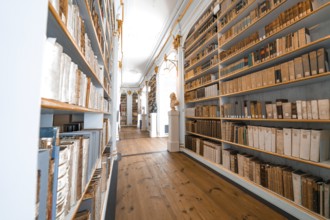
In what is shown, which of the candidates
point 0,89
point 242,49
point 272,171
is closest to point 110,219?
point 0,89

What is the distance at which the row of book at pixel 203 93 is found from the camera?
274cm

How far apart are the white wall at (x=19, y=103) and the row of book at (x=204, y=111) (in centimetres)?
268

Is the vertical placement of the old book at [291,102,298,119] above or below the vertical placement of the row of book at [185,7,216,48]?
below

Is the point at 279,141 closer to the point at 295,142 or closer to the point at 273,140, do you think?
the point at 273,140

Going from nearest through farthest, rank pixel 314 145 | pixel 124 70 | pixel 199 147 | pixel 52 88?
1. pixel 52 88
2. pixel 314 145
3. pixel 199 147
4. pixel 124 70

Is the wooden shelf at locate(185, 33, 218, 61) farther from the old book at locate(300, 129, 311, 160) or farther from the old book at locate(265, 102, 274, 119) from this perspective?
the old book at locate(300, 129, 311, 160)

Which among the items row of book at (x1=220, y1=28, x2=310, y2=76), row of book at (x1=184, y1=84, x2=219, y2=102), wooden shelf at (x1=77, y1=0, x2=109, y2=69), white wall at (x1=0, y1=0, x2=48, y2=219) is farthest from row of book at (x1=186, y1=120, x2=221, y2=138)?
white wall at (x1=0, y1=0, x2=48, y2=219)

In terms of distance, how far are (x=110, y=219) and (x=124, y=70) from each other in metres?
8.25

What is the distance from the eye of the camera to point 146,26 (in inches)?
174

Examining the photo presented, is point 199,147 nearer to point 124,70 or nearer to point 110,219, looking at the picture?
point 110,219

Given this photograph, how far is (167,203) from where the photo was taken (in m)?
1.63

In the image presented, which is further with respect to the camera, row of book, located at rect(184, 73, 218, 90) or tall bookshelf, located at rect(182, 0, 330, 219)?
row of book, located at rect(184, 73, 218, 90)

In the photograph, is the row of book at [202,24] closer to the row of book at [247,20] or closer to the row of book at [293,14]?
the row of book at [247,20]

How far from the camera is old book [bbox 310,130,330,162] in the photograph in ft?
4.12
